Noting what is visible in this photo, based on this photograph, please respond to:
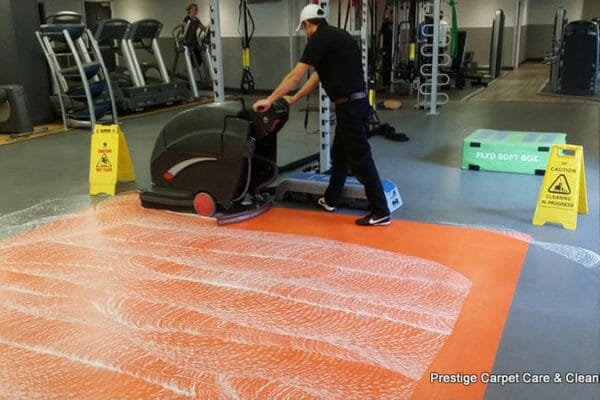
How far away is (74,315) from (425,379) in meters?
1.82

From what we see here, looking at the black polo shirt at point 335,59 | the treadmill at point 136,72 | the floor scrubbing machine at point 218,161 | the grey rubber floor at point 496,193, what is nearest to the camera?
the grey rubber floor at point 496,193

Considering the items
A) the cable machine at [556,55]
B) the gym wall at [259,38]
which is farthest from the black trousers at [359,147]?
the cable machine at [556,55]

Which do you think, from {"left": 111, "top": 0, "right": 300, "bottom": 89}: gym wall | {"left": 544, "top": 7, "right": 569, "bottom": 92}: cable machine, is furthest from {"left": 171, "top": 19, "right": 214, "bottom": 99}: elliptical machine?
{"left": 544, "top": 7, "right": 569, "bottom": 92}: cable machine

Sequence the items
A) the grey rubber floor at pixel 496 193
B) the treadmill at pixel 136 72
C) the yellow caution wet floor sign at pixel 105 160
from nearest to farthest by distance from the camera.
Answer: the grey rubber floor at pixel 496 193
the yellow caution wet floor sign at pixel 105 160
the treadmill at pixel 136 72

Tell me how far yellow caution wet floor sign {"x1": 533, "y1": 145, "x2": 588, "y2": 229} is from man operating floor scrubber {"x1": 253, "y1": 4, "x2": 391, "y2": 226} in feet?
3.71

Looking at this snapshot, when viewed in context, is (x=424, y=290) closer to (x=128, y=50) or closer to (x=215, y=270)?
(x=215, y=270)

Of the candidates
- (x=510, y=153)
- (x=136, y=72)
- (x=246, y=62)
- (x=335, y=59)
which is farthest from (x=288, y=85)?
(x=246, y=62)

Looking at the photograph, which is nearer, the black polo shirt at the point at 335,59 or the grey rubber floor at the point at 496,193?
the grey rubber floor at the point at 496,193

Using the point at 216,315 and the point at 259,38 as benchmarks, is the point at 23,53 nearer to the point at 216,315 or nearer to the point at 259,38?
the point at 259,38

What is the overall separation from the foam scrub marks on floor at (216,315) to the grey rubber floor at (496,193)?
408 millimetres

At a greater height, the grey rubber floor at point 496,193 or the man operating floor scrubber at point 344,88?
the man operating floor scrubber at point 344,88

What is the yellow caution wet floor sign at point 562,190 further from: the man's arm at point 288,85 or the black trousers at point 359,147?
the man's arm at point 288,85

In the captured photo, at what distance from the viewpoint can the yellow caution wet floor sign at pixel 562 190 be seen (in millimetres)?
4035

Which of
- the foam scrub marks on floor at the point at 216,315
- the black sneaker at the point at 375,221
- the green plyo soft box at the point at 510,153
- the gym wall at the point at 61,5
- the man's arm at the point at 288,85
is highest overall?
the gym wall at the point at 61,5
